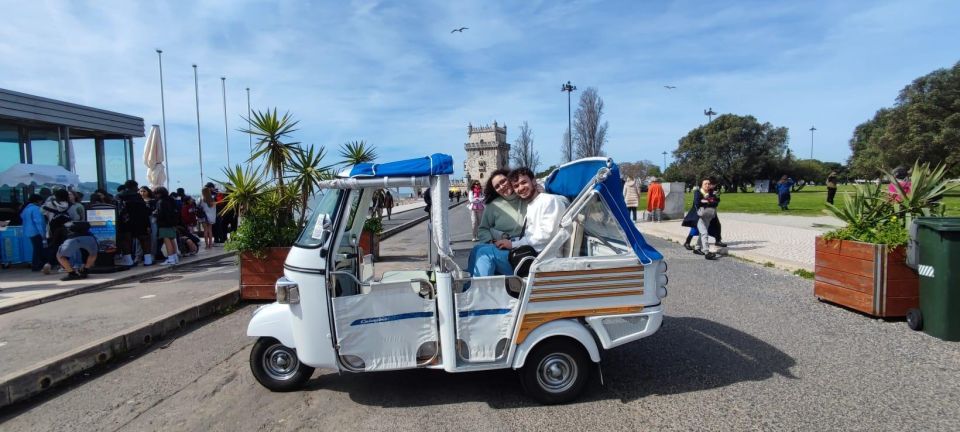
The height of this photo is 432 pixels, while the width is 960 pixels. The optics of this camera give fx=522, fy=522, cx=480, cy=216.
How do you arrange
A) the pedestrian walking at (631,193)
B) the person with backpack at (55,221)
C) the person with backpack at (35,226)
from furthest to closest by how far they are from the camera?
the pedestrian walking at (631,193)
the person with backpack at (35,226)
the person with backpack at (55,221)

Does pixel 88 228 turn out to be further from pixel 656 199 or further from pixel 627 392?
pixel 656 199

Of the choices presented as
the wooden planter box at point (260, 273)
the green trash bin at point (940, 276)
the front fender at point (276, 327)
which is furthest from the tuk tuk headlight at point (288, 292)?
the green trash bin at point (940, 276)

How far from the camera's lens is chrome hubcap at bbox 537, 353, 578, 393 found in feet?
13.5

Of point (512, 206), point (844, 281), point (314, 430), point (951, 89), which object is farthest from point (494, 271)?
point (951, 89)

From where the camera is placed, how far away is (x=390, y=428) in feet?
12.4

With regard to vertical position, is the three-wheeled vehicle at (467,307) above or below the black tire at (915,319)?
above

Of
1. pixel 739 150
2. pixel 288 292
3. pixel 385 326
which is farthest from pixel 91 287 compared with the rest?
pixel 739 150

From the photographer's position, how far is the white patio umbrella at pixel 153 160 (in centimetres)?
1752

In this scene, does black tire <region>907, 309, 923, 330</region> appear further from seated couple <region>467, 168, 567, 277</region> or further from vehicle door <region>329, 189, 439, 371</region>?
vehicle door <region>329, 189, 439, 371</region>

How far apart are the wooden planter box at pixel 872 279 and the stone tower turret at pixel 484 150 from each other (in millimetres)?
115899

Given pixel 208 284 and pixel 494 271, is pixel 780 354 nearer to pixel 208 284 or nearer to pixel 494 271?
pixel 494 271

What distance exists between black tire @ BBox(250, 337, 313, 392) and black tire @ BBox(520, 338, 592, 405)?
193cm

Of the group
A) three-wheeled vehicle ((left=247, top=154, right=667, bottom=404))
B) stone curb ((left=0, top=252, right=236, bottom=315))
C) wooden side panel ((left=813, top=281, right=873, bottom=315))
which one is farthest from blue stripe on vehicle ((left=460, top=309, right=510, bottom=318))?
stone curb ((left=0, top=252, right=236, bottom=315))

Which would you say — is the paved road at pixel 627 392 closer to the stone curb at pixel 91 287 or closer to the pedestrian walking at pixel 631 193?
the stone curb at pixel 91 287
